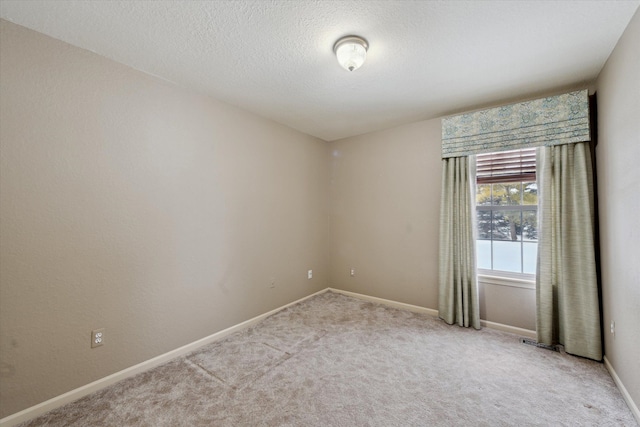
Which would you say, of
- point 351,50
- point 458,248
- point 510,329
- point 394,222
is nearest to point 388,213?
point 394,222

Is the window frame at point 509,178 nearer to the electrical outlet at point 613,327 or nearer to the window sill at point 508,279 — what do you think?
the window sill at point 508,279

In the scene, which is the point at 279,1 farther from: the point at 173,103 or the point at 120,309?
the point at 120,309

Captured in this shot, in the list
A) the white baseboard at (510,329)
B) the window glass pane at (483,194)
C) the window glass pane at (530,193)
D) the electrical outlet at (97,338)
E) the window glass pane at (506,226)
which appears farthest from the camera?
the window glass pane at (483,194)

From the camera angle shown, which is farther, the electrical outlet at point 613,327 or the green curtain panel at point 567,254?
the green curtain panel at point 567,254

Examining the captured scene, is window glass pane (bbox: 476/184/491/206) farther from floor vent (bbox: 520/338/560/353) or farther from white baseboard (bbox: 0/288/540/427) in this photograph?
floor vent (bbox: 520/338/560/353)

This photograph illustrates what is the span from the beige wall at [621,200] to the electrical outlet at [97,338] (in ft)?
11.9

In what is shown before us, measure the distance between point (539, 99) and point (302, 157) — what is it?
2.76 meters

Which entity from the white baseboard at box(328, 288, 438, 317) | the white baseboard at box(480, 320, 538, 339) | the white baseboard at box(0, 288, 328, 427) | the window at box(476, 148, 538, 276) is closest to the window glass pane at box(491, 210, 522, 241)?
the window at box(476, 148, 538, 276)

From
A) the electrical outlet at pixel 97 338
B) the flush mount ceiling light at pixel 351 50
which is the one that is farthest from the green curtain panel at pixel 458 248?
the electrical outlet at pixel 97 338

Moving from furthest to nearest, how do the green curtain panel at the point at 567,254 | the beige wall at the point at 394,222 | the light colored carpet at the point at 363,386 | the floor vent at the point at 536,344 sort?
1. the beige wall at the point at 394,222
2. the floor vent at the point at 536,344
3. the green curtain panel at the point at 567,254
4. the light colored carpet at the point at 363,386

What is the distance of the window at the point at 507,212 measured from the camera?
2.92 metres

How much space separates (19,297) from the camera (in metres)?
1.72

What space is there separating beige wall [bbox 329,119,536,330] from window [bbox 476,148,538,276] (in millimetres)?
324

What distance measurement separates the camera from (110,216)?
212 cm
